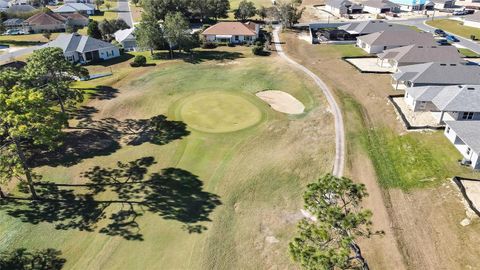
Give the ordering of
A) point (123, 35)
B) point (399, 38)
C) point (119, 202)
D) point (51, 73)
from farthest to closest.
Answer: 1. point (123, 35)
2. point (399, 38)
3. point (51, 73)
4. point (119, 202)

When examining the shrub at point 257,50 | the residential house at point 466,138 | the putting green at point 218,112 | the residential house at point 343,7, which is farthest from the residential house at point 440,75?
the residential house at point 343,7

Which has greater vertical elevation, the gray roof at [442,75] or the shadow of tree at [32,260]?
A: the gray roof at [442,75]

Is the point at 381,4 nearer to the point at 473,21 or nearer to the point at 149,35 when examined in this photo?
the point at 473,21

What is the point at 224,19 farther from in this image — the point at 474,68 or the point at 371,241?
the point at 371,241

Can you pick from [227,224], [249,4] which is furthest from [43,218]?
[249,4]

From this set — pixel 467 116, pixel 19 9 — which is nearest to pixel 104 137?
pixel 467 116

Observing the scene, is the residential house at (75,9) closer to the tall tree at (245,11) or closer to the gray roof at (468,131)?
the tall tree at (245,11)
